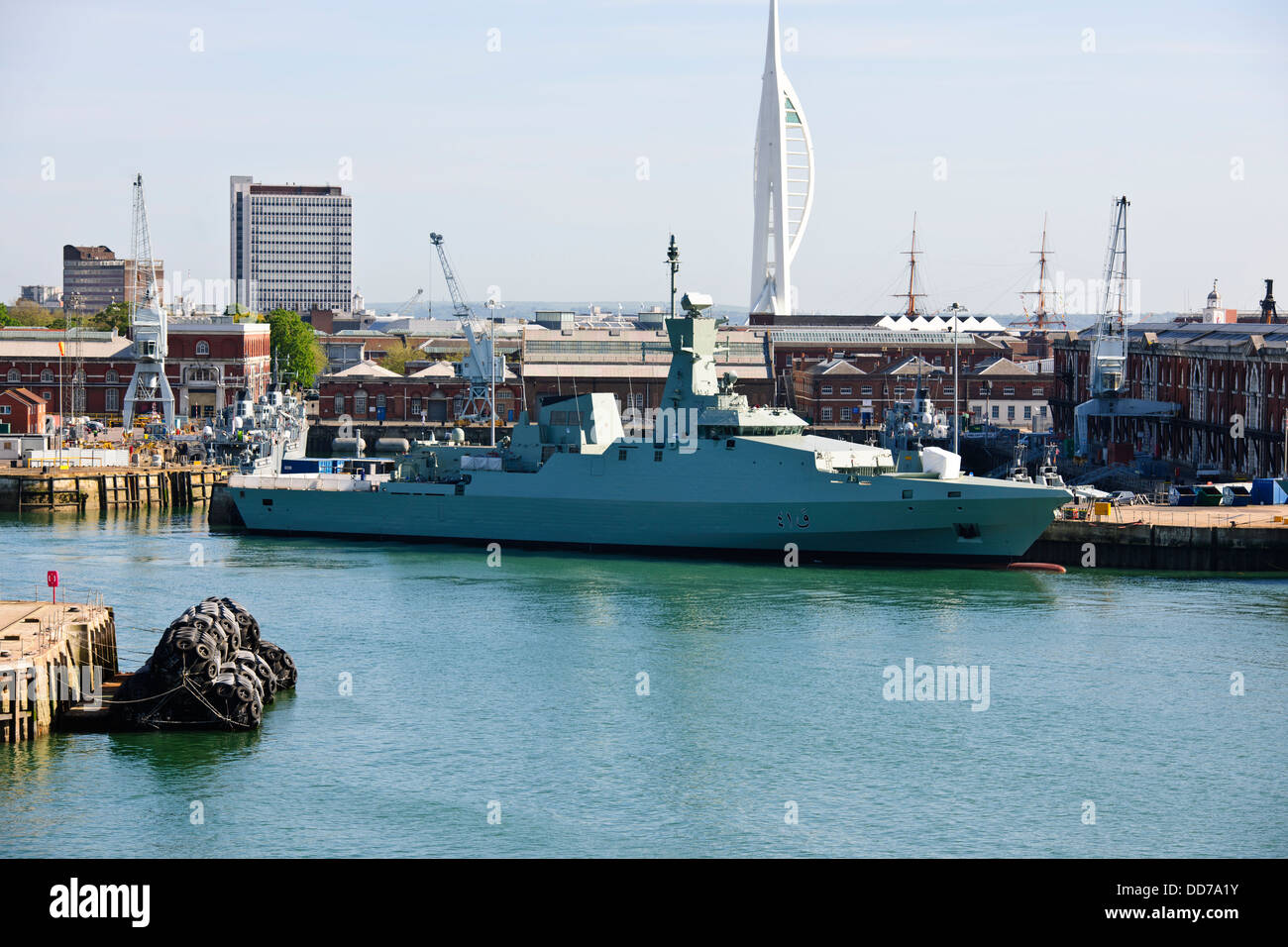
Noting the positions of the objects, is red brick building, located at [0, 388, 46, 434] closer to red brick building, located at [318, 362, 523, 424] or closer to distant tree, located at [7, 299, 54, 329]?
red brick building, located at [318, 362, 523, 424]

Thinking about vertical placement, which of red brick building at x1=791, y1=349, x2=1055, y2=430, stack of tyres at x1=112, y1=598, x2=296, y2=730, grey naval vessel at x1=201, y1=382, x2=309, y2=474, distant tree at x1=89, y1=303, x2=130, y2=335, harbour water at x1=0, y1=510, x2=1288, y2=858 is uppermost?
distant tree at x1=89, y1=303, x2=130, y2=335

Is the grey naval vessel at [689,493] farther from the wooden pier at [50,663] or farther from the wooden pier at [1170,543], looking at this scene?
the wooden pier at [50,663]

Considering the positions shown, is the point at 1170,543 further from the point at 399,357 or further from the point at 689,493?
the point at 399,357

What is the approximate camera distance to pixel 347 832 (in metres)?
20.1

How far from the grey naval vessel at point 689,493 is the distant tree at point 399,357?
2344 inches

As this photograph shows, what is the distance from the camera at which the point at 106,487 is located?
185ft

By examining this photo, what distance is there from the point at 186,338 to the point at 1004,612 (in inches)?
2254

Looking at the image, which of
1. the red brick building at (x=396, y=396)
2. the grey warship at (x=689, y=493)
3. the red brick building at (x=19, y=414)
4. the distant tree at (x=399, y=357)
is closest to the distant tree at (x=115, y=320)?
the distant tree at (x=399, y=357)

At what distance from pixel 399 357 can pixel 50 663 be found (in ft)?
293

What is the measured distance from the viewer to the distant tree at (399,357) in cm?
10701

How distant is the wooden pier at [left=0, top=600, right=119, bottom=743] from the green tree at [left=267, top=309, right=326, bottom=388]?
6889cm

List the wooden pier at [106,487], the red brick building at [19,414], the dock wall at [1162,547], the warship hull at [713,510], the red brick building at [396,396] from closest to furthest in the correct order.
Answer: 1. the warship hull at [713,510]
2. the dock wall at [1162,547]
3. the wooden pier at [106,487]
4. the red brick building at [19,414]
5. the red brick building at [396,396]

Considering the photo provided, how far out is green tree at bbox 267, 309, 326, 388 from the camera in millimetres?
98125

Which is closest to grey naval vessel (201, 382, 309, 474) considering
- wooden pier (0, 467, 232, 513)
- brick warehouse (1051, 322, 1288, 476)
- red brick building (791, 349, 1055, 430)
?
wooden pier (0, 467, 232, 513)
